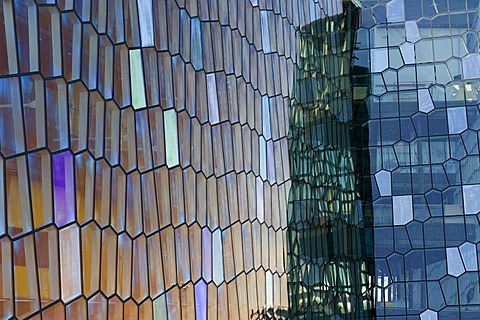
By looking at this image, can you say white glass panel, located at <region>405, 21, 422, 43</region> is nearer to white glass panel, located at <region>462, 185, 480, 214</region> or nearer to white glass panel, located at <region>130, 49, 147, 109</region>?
white glass panel, located at <region>462, 185, 480, 214</region>

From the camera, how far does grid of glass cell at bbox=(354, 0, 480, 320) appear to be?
45.3 ft

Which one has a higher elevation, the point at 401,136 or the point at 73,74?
the point at 73,74

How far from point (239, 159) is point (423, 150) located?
5749 mm

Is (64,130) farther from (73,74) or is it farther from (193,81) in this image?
(193,81)

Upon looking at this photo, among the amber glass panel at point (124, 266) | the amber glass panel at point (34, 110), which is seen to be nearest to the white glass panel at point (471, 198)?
the amber glass panel at point (124, 266)

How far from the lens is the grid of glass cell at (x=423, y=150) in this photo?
13.8m

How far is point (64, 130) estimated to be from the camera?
5.41 m

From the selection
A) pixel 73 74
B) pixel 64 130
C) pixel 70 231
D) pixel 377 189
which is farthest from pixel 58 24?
pixel 377 189

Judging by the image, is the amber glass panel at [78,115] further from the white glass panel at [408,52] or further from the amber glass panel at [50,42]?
the white glass panel at [408,52]

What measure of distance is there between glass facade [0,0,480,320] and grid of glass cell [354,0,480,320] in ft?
0.09

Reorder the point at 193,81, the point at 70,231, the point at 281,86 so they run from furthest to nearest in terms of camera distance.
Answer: the point at 281,86 → the point at 193,81 → the point at 70,231

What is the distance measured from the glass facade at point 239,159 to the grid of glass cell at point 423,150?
3 cm

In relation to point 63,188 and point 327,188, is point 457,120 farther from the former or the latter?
point 63,188

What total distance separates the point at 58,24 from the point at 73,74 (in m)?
0.35
